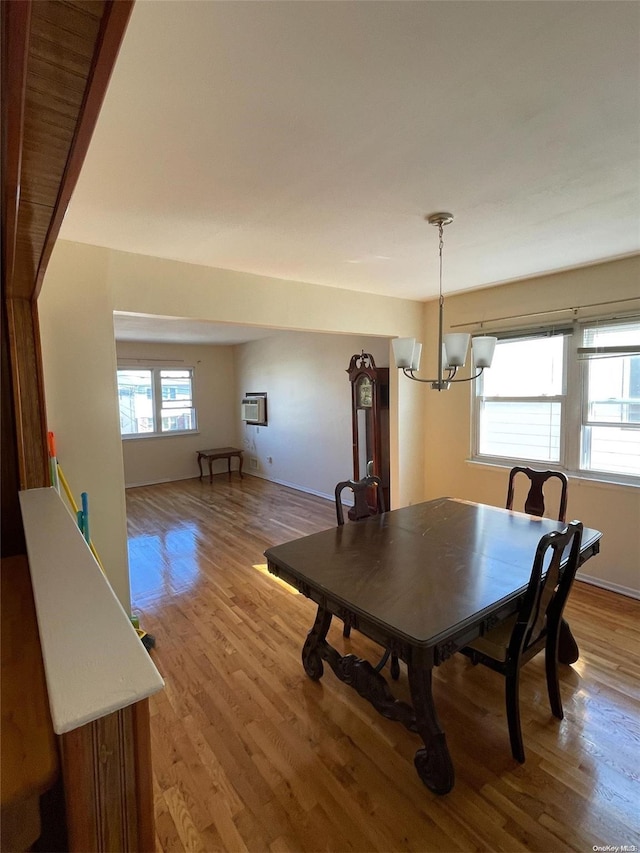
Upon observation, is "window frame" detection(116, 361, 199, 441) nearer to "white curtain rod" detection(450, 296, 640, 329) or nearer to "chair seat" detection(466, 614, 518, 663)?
"white curtain rod" detection(450, 296, 640, 329)

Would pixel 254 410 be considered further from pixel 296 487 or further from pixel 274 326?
pixel 274 326

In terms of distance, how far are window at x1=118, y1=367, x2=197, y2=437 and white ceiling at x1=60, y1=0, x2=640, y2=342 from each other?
4.69 m

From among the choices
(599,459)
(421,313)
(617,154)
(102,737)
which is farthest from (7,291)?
(599,459)

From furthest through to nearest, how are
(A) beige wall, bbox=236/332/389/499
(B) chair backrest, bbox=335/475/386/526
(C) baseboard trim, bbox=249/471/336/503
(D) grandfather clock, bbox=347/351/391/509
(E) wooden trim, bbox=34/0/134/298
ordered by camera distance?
(C) baseboard trim, bbox=249/471/336/503, (A) beige wall, bbox=236/332/389/499, (D) grandfather clock, bbox=347/351/391/509, (B) chair backrest, bbox=335/475/386/526, (E) wooden trim, bbox=34/0/134/298

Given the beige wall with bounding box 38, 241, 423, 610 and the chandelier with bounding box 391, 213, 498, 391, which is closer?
the chandelier with bounding box 391, 213, 498, 391

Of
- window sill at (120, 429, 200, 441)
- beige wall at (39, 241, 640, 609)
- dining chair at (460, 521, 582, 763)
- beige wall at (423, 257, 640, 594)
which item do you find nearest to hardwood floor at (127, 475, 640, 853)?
dining chair at (460, 521, 582, 763)

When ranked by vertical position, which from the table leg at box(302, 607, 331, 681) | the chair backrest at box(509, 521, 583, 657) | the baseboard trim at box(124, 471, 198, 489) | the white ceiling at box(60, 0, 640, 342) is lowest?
the baseboard trim at box(124, 471, 198, 489)

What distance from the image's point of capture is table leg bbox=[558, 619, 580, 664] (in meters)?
2.28

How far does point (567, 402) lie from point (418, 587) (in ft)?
8.05

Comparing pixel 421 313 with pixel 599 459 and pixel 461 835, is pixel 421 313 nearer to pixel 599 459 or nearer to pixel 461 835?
pixel 599 459

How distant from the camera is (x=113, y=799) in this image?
1.92 ft

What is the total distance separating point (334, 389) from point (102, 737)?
5.12 metres

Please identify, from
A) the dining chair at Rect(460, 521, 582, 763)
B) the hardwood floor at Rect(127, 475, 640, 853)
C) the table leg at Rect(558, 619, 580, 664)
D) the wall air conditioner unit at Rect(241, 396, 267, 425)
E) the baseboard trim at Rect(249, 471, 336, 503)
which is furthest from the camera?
the wall air conditioner unit at Rect(241, 396, 267, 425)

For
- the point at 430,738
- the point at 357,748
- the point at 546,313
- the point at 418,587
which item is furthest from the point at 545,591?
the point at 546,313
